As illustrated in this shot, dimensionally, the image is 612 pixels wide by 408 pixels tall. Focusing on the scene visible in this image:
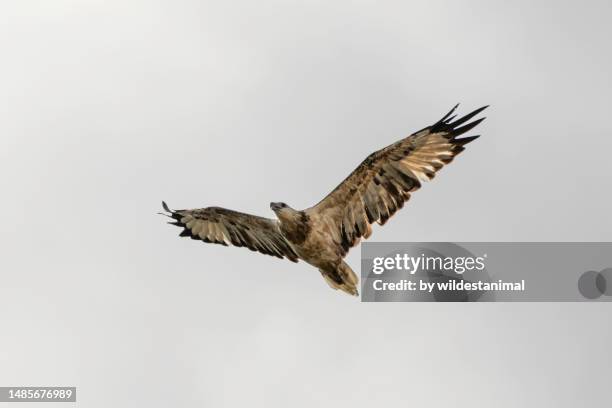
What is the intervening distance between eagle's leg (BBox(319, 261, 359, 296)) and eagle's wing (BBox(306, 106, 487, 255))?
529 mm

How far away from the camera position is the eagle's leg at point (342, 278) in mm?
30531

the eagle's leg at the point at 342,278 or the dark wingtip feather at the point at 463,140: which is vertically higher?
the dark wingtip feather at the point at 463,140

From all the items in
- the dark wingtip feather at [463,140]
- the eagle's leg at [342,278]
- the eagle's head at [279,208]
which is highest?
the dark wingtip feather at [463,140]

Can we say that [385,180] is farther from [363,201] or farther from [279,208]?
[279,208]

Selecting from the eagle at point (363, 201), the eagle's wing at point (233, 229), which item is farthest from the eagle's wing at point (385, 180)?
the eagle's wing at point (233, 229)

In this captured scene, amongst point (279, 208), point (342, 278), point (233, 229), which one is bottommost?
Result: point (342, 278)

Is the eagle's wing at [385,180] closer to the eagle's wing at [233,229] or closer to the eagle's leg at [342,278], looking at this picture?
the eagle's leg at [342,278]

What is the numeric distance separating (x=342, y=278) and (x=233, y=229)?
3749mm

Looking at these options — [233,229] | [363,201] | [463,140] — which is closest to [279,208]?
[363,201]

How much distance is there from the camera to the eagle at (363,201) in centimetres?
3045

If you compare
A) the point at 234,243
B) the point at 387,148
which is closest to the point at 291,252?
the point at 234,243

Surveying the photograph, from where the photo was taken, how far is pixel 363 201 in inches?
1218

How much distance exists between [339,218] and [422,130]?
2.69 metres

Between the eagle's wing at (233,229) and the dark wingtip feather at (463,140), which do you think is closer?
the dark wingtip feather at (463,140)
